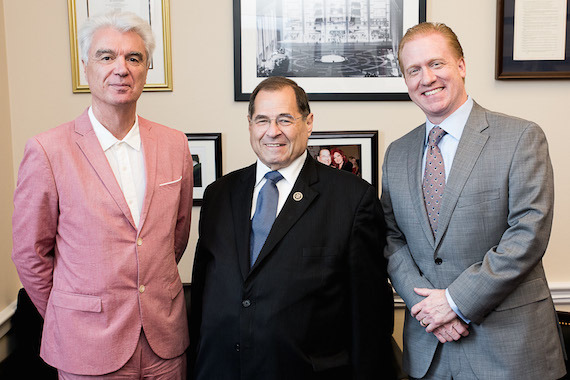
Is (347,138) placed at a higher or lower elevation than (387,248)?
higher

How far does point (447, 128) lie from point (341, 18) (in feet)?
3.76

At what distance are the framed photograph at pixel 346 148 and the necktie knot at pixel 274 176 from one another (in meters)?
0.89

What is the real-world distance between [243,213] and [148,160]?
35cm

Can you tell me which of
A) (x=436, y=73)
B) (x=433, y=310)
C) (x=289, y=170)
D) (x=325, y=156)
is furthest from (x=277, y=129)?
(x=325, y=156)

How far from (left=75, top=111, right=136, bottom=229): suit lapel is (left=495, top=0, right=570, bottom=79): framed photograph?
76.3 inches

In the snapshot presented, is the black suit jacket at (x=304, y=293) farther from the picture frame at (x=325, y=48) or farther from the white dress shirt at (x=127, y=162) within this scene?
the picture frame at (x=325, y=48)

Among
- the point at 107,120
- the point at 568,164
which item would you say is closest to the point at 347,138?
the point at 568,164

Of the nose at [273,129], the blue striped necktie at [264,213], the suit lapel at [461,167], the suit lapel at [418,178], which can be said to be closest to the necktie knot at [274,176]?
the blue striped necktie at [264,213]

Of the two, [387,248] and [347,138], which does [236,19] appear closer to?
[347,138]

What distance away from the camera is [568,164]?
9.07 ft

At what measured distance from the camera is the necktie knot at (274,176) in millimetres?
1831

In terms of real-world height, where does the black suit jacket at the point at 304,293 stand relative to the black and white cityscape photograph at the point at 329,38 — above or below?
below

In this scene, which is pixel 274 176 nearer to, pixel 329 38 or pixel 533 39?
pixel 329 38

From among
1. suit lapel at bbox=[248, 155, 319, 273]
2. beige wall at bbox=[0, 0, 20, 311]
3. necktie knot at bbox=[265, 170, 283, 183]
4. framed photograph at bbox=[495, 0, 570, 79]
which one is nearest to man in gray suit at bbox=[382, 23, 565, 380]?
suit lapel at bbox=[248, 155, 319, 273]
